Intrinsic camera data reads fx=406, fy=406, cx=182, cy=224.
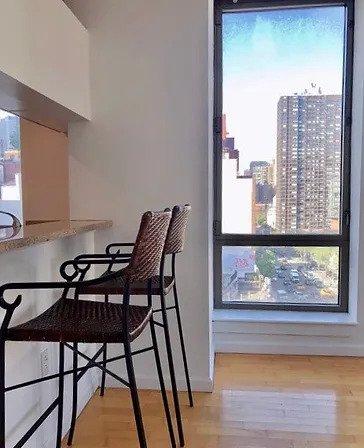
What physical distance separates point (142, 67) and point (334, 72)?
1512 millimetres

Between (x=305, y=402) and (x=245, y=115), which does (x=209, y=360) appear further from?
(x=245, y=115)

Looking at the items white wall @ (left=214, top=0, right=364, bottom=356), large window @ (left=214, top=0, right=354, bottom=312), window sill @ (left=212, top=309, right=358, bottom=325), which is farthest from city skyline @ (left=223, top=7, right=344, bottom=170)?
window sill @ (left=212, top=309, right=358, bottom=325)

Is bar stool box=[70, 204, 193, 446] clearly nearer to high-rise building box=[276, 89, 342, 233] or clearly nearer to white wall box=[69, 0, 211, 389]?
white wall box=[69, 0, 211, 389]

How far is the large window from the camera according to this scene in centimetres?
301

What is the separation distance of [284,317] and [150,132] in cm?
167

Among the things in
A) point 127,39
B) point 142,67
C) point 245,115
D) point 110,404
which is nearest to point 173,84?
point 142,67

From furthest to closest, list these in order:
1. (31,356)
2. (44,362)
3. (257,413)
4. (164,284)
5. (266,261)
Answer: (266,261), (257,413), (164,284), (44,362), (31,356)

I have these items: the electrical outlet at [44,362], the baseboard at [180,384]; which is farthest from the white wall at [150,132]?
the electrical outlet at [44,362]

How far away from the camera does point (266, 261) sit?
10.3ft

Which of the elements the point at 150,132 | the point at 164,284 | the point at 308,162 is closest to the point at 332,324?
the point at 308,162

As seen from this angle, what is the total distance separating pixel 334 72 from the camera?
3.01m

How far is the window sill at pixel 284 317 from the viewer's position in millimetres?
2934

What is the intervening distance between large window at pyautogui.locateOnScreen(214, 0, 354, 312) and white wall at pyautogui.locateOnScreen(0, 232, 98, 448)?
4.95 ft

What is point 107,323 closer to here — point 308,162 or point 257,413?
point 257,413
